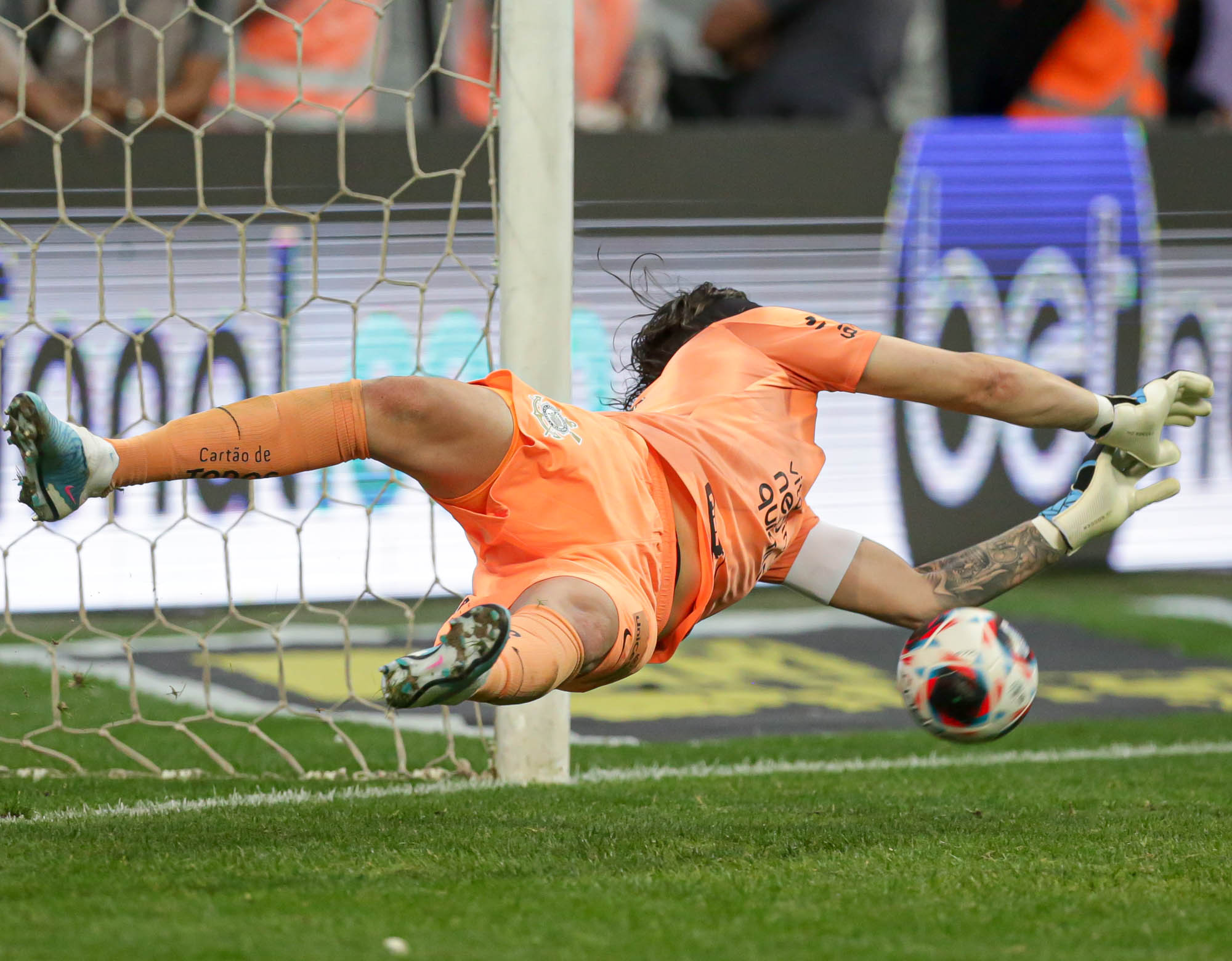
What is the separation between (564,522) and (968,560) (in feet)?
4.18

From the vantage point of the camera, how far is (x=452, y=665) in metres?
2.27

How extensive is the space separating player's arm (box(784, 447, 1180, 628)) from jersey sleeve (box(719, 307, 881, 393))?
46 cm

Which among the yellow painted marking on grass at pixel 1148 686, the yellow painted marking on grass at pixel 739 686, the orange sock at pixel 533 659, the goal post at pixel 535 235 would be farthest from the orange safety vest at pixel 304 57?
the orange sock at pixel 533 659

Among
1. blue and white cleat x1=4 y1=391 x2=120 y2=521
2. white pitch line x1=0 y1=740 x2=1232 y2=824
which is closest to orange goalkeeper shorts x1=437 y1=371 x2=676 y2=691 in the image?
blue and white cleat x1=4 y1=391 x2=120 y2=521

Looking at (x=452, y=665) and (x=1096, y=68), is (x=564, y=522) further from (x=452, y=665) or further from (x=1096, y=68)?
(x=1096, y=68)

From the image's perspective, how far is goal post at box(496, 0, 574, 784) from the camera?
151 inches


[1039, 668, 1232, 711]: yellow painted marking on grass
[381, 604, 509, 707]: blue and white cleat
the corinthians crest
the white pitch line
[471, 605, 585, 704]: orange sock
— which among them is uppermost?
the corinthians crest

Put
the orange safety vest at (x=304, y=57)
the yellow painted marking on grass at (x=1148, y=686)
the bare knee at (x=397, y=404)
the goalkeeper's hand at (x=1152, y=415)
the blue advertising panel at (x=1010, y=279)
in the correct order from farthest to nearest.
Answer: the orange safety vest at (x=304, y=57), the blue advertising panel at (x=1010, y=279), the yellow painted marking on grass at (x=1148, y=686), the goalkeeper's hand at (x=1152, y=415), the bare knee at (x=397, y=404)

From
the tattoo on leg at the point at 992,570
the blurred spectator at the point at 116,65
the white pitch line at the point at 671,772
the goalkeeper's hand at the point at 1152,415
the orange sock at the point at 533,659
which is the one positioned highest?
the blurred spectator at the point at 116,65

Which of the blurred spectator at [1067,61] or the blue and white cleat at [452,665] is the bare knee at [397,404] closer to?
the blue and white cleat at [452,665]

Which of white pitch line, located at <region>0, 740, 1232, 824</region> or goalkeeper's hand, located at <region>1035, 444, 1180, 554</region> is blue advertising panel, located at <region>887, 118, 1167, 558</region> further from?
goalkeeper's hand, located at <region>1035, 444, 1180, 554</region>

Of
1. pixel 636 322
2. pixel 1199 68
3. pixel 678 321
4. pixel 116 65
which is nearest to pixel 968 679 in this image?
pixel 678 321

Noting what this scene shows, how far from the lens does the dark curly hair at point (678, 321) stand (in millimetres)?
3406

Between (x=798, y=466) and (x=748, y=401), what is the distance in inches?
7.1
